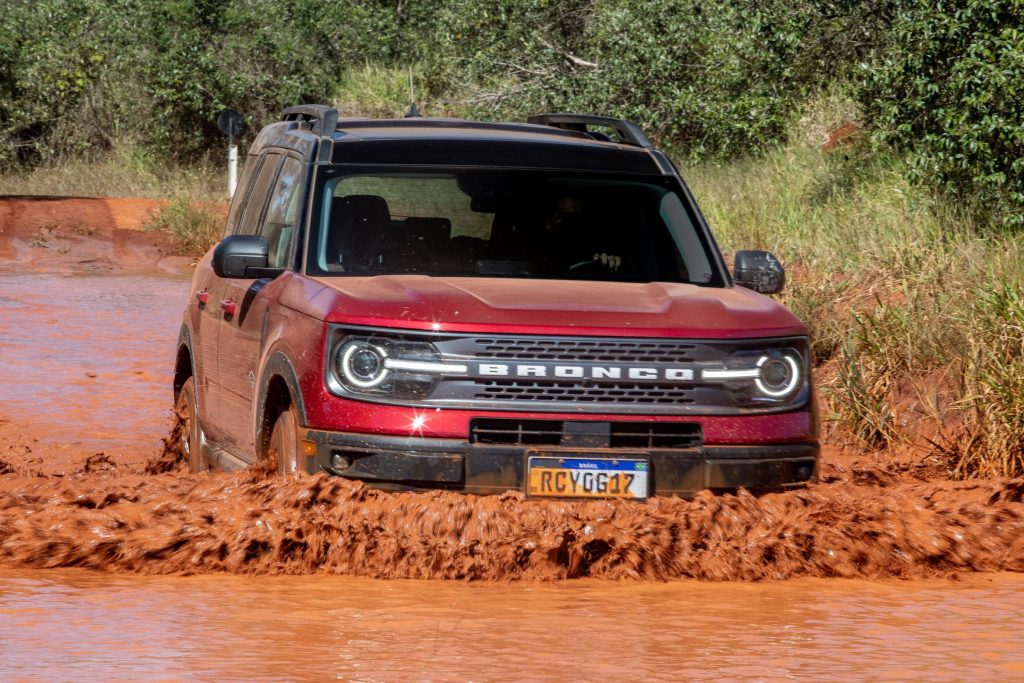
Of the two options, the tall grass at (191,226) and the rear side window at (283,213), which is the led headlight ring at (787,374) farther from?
the tall grass at (191,226)

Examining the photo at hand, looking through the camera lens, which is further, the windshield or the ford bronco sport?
the windshield

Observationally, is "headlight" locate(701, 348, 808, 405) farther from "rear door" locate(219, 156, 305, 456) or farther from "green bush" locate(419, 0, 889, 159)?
"green bush" locate(419, 0, 889, 159)

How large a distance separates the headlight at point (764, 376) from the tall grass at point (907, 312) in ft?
10.7

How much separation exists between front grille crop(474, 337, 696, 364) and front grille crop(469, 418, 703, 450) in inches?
9.0

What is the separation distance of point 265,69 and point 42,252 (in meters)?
17.1

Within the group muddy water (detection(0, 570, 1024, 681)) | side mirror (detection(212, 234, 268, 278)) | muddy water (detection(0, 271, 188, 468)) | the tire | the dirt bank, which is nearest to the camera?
muddy water (detection(0, 570, 1024, 681))

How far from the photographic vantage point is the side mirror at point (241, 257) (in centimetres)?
690

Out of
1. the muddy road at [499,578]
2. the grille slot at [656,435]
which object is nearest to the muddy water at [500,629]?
the muddy road at [499,578]

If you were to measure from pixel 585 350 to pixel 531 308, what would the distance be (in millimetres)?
245

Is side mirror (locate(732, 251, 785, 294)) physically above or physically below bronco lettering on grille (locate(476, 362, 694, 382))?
above

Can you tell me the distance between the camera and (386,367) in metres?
6.04

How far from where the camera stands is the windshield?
702 centimetres

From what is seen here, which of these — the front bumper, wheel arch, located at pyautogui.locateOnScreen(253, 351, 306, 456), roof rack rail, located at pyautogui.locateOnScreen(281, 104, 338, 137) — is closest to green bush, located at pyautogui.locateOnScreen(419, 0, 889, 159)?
roof rack rail, located at pyautogui.locateOnScreen(281, 104, 338, 137)

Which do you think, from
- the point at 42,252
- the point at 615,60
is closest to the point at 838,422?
the point at 42,252
